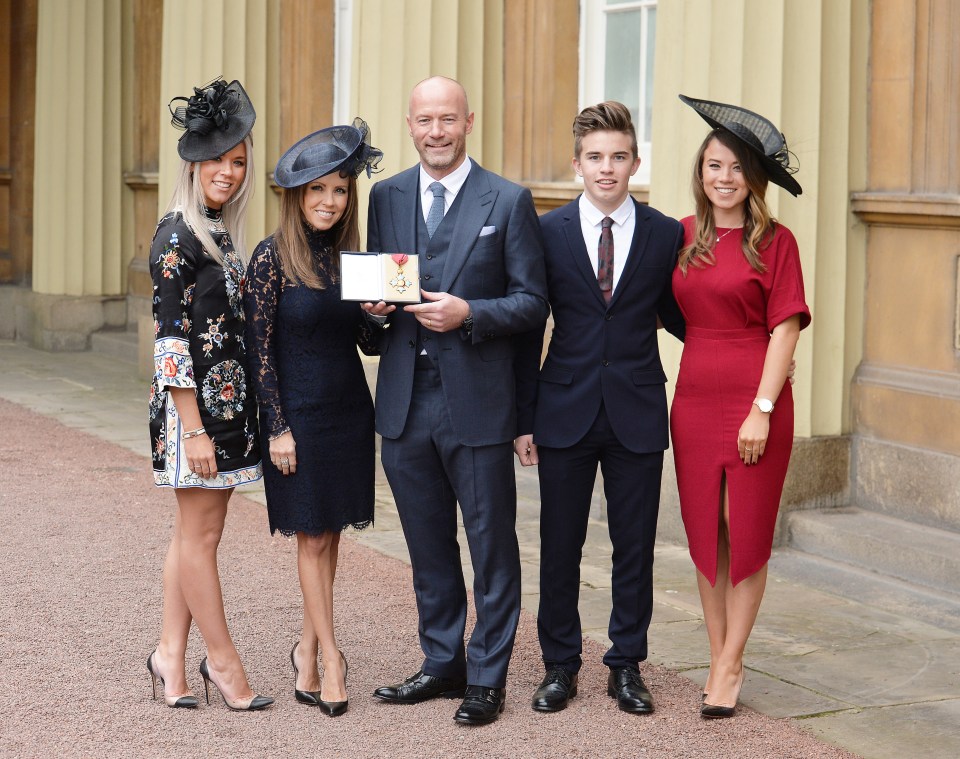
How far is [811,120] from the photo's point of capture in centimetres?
672

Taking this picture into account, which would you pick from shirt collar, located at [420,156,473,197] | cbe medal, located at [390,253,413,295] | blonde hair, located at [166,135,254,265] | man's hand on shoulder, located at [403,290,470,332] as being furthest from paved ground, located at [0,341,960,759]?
shirt collar, located at [420,156,473,197]

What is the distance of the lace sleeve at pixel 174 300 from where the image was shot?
439 cm

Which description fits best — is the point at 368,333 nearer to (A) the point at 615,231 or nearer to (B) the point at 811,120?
(A) the point at 615,231

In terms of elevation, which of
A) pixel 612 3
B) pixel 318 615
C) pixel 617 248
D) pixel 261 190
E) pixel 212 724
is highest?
pixel 612 3

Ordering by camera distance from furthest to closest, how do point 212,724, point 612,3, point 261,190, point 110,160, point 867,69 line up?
point 110,160 < point 261,190 < point 612,3 < point 867,69 < point 212,724

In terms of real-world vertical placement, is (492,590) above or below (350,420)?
below

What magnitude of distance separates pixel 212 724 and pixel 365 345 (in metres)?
1.24

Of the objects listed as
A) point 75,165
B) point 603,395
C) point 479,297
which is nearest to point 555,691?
point 603,395

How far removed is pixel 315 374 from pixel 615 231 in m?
1.02

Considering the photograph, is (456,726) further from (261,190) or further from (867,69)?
(261,190)

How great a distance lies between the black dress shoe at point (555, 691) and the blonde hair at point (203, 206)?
5.32 ft

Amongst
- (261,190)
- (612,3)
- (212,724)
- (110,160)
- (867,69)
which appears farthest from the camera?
(110,160)

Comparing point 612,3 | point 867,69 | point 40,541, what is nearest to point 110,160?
point 612,3

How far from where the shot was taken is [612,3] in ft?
28.1
